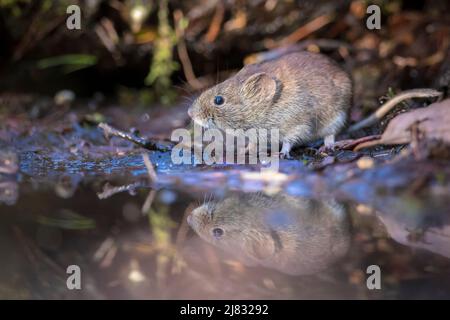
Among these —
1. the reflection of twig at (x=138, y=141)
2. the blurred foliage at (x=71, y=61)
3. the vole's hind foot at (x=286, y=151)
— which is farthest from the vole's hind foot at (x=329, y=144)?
the blurred foliage at (x=71, y=61)

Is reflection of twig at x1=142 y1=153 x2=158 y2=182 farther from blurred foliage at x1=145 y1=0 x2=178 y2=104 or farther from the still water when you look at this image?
blurred foliage at x1=145 y1=0 x2=178 y2=104

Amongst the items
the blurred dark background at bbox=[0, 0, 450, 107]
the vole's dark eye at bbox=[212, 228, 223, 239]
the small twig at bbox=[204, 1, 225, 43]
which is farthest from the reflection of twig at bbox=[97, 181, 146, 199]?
the small twig at bbox=[204, 1, 225, 43]

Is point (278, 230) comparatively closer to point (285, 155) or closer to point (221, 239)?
point (221, 239)

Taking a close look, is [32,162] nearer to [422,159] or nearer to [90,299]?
[90,299]

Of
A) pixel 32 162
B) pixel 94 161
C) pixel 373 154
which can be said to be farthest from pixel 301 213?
pixel 32 162

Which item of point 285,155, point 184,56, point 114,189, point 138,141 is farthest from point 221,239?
point 184,56

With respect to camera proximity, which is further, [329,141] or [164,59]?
→ [164,59]

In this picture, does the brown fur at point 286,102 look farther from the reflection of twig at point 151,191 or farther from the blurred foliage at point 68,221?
the blurred foliage at point 68,221
